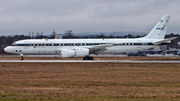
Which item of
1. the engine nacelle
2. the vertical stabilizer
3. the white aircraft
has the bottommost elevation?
the engine nacelle

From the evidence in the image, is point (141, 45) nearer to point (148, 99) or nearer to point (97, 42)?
point (97, 42)

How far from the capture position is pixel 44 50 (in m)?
36.5

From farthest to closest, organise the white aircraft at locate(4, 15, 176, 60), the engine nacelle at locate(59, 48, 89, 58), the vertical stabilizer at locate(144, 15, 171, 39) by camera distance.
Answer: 1. the vertical stabilizer at locate(144, 15, 171, 39)
2. the white aircraft at locate(4, 15, 176, 60)
3. the engine nacelle at locate(59, 48, 89, 58)

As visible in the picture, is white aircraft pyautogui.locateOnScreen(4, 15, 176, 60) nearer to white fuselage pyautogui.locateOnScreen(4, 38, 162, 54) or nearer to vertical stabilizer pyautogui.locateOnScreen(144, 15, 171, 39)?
white fuselage pyautogui.locateOnScreen(4, 38, 162, 54)

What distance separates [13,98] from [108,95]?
13.6 feet

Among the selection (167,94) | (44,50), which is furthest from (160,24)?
(167,94)

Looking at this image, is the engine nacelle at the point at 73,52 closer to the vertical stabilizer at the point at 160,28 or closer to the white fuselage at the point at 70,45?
the white fuselage at the point at 70,45

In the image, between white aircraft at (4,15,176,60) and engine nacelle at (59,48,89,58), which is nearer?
engine nacelle at (59,48,89,58)

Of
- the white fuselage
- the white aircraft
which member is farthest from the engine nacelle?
the white fuselage

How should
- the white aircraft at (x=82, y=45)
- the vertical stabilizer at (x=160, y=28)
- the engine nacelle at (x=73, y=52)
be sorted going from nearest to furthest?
1. the engine nacelle at (x=73, y=52)
2. the white aircraft at (x=82, y=45)
3. the vertical stabilizer at (x=160, y=28)

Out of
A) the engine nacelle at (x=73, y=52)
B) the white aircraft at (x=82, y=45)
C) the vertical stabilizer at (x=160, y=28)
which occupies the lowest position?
the engine nacelle at (x=73, y=52)

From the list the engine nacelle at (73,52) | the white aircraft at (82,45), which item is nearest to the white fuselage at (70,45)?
the white aircraft at (82,45)

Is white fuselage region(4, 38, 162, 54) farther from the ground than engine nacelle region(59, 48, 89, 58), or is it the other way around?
white fuselage region(4, 38, 162, 54)

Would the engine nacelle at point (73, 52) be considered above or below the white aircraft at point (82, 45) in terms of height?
below
